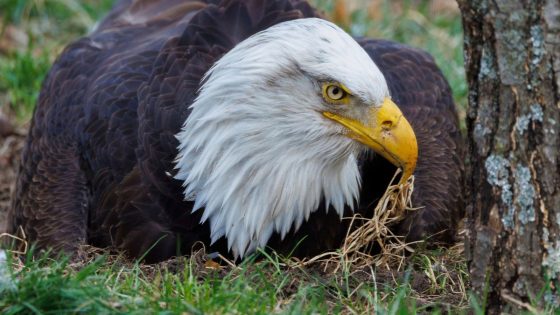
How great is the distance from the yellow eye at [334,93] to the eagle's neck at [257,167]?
0.14 meters

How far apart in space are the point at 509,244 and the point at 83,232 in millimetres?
2628

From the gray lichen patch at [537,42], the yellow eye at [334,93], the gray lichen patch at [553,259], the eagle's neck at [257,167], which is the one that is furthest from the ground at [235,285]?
the gray lichen patch at [537,42]

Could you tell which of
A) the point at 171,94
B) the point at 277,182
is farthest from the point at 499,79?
the point at 171,94

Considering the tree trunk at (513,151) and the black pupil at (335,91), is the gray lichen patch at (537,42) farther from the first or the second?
the black pupil at (335,91)

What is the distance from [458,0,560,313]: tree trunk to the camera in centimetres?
386

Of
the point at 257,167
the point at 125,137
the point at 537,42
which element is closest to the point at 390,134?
the point at 257,167

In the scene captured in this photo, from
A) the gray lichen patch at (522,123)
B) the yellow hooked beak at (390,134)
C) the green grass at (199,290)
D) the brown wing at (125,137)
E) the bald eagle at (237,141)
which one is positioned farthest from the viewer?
the brown wing at (125,137)

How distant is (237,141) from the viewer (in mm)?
5070

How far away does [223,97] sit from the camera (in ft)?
16.7

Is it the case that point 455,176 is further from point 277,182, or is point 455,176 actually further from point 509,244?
point 509,244

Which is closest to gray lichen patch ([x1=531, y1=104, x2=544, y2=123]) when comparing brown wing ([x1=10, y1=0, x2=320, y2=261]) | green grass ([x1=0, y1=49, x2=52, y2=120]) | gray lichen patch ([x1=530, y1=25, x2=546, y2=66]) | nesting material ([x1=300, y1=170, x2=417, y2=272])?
gray lichen patch ([x1=530, y1=25, x2=546, y2=66])

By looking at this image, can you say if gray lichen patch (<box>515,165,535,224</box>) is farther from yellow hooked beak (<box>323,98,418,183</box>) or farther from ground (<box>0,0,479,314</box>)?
yellow hooked beak (<box>323,98,418,183</box>)

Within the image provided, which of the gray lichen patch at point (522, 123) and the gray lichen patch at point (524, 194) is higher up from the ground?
the gray lichen patch at point (522, 123)

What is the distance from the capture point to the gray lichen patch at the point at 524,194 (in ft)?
13.2
